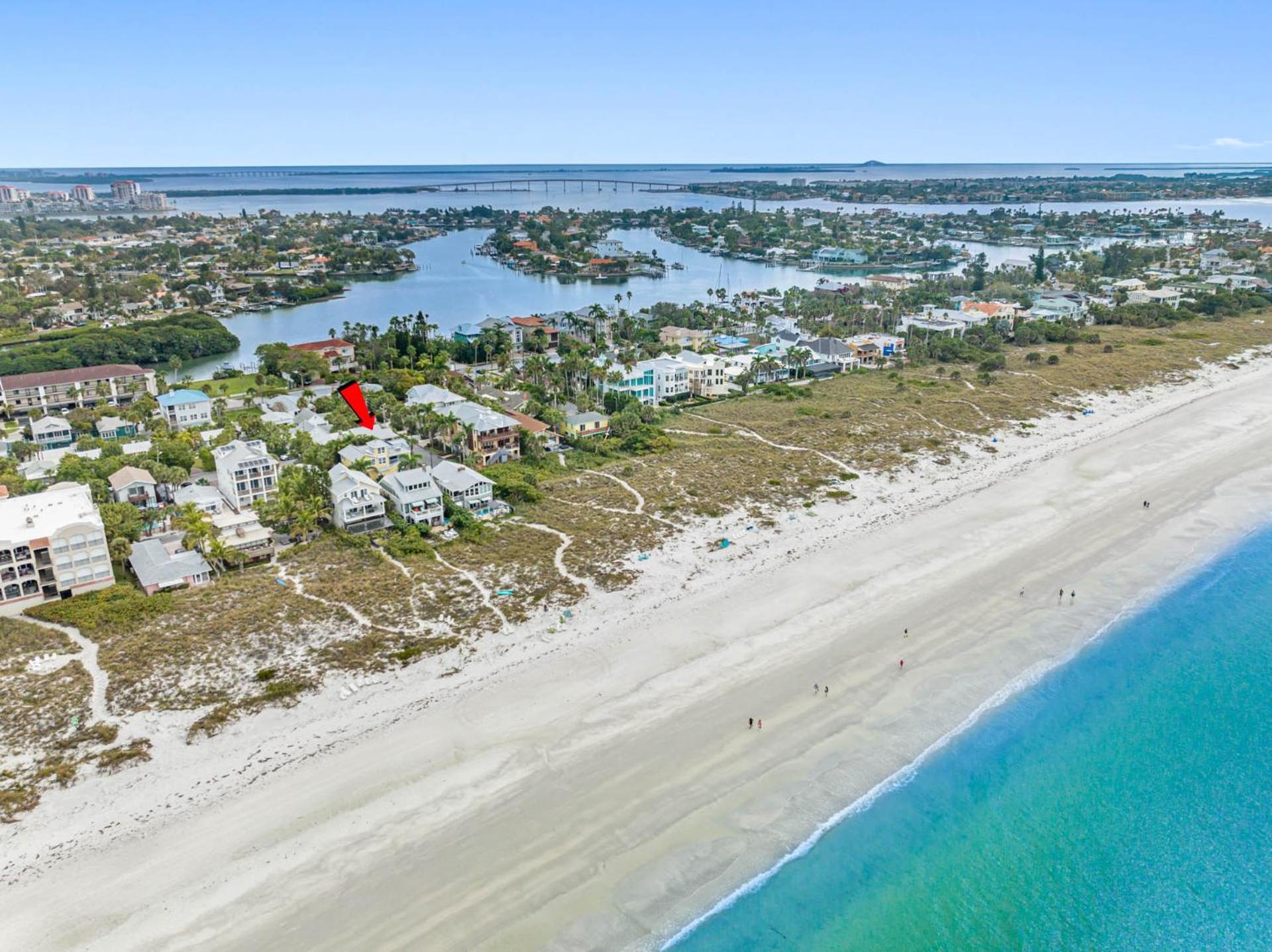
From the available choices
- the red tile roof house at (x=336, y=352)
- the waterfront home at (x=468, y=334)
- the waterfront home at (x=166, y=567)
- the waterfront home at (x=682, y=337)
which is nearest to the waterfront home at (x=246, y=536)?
the waterfront home at (x=166, y=567)

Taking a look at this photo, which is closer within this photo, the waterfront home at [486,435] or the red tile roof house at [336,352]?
the waterfront home at [486,435]

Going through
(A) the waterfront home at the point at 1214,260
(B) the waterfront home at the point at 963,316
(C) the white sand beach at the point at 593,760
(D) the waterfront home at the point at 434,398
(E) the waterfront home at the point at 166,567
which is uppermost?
(A) the waterfront home at the point at 1214,260

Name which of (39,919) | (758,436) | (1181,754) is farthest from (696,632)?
(758,436)

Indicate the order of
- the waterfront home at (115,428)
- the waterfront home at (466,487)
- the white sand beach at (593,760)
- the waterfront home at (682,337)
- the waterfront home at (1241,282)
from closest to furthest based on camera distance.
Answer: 1. the white sand beach at (593,760)
2. the waterfront home at (466,487)
3. the waterfront home at (115,428)
4. the waterfront home at (682,337)
5. the waterfront home at (1241,282)

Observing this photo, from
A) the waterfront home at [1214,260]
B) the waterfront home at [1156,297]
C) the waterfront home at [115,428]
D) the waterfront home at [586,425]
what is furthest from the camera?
the waterfront home at [1214,260]

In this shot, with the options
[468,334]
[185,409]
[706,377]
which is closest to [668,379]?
[706,377]

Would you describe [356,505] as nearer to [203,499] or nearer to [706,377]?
[203,499]

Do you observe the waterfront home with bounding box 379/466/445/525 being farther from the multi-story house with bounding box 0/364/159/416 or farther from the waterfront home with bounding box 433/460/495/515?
→ the multi-story house with bounding box 0/364/159/416

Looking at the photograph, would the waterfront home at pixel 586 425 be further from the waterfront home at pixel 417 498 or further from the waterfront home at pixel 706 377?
the waterfront home at pixel 706 377
